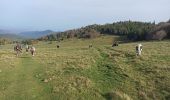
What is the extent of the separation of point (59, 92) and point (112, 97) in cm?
507

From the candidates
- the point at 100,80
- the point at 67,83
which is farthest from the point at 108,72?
the point at 67,83

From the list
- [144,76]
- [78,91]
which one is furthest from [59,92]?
[144,76]

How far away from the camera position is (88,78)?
38.7m

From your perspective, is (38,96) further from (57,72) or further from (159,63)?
(159,63)

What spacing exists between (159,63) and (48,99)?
1688 cm

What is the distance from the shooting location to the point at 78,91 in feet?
113

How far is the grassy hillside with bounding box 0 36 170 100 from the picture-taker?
3322 centimetres

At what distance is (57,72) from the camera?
41.8 meters

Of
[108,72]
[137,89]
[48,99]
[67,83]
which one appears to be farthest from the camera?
[108,72]

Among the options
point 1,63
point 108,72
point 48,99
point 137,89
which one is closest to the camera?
point 48,99

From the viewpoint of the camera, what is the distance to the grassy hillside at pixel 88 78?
33219 millimetres

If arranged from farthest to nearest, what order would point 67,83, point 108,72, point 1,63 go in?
1. point 1,63
2. point 108,72
3. point 67,83

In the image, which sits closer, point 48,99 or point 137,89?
point 48,99

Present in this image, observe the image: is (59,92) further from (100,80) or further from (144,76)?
(144,76)
